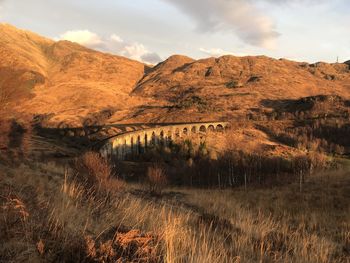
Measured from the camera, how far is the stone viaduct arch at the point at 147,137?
6738 centimetres

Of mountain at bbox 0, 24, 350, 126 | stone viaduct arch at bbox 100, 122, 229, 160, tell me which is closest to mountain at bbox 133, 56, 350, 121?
mountain at bbox 0, 24, 350, 126

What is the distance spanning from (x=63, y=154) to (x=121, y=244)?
44.0 meters

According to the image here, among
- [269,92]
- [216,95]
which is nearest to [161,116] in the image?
[216,95]

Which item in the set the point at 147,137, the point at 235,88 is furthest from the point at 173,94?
the point at 147,137

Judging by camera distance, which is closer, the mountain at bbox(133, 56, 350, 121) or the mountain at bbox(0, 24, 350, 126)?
the mountain at bbox(0, 24, 350, 126)

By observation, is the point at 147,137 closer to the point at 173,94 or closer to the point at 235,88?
the point at 173,94

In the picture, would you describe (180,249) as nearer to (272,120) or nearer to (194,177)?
(194,177)

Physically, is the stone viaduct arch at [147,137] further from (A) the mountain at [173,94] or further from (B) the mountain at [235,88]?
(B) the mountain at [235,88]

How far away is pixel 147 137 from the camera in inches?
3388

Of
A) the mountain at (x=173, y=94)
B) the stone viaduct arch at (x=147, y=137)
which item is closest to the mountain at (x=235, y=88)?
the mountain at (x=173, y=94)

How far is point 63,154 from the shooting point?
153 ft

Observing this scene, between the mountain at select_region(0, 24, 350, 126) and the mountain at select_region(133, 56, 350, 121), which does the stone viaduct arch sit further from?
the mountain at select_region(133, 56, 350, 121)

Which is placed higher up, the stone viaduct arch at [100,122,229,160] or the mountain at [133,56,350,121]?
the mountain at [133,56,350,121]

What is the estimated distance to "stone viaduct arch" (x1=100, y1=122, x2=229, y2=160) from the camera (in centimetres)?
6738
